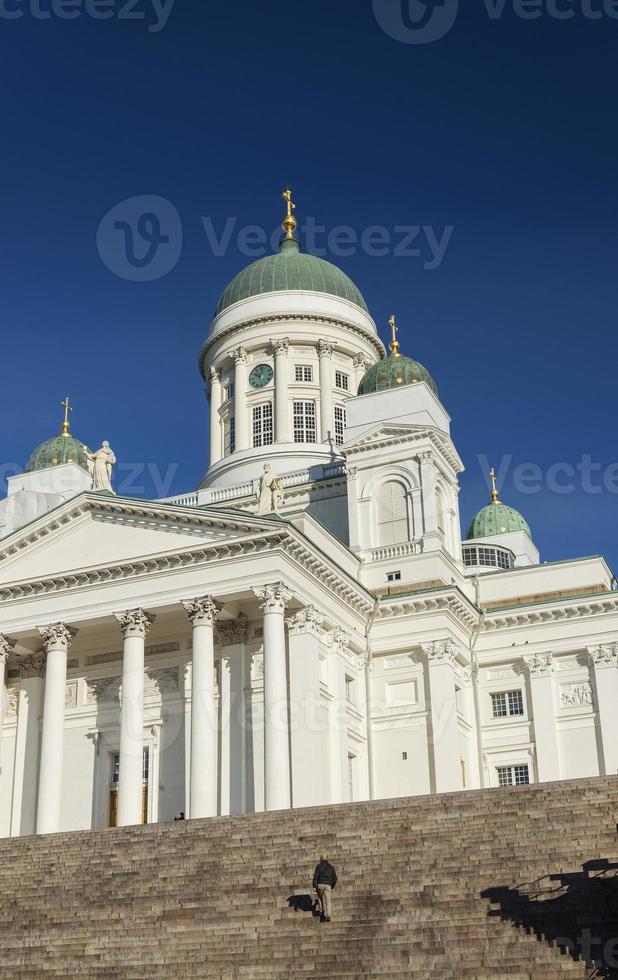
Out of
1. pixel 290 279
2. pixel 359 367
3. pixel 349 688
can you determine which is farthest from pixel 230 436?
pixel 349 688

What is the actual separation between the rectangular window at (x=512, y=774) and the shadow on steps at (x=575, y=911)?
22780 mm

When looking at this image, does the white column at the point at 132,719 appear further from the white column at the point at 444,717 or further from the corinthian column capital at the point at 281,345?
the corinthian column capital at the point at 281,345

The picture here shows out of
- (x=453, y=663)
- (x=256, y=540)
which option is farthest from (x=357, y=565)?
(x=256, y=540)

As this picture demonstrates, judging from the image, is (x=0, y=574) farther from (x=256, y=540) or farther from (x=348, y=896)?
(x=348, y=896)

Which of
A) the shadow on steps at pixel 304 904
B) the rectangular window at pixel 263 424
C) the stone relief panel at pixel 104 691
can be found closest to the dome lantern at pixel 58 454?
the rectangular window at pixel 263 424

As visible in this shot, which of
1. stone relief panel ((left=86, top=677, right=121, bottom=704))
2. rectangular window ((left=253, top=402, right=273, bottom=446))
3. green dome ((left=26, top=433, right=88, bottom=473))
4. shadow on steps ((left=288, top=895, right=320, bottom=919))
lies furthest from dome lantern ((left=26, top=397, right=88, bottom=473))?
shadow on steps ((left=288, top=895, right=320, bottom=919))

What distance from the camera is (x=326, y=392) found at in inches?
2093

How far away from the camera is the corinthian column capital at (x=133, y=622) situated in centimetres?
3688

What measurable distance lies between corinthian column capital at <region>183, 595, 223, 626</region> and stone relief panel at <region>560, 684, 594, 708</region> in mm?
13828

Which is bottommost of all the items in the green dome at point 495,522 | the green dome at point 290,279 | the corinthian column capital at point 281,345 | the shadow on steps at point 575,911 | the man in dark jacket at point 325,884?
the shadow on steps at point 575,911

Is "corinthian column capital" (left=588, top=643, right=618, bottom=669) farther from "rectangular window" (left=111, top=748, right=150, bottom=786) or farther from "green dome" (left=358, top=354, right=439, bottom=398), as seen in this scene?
"rectangular window" (left=111, top=748, right=150, bottom=786)

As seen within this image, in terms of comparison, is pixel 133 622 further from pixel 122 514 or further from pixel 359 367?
pixel 359 367

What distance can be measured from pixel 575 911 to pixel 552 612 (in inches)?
994

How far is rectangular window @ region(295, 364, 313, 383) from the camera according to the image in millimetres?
54062
